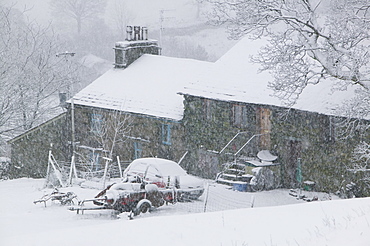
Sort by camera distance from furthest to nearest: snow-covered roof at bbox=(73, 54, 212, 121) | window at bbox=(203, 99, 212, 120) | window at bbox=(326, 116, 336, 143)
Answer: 1. snow-covered roof at bbox=(73, 54, 212, 121)
2. window at bbox=(203, 99, 212, 120)
3. window at bbox=(326, 116, 336, 143)

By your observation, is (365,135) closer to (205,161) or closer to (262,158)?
(262,158)

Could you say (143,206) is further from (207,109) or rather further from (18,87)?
(18,87)

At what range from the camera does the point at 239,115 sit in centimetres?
2591

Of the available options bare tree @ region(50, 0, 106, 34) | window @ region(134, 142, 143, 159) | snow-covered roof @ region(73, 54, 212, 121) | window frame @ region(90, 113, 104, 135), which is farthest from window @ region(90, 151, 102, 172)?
bare tree @ region(50, 0, 106, 34)

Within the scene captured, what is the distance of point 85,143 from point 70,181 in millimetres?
7233

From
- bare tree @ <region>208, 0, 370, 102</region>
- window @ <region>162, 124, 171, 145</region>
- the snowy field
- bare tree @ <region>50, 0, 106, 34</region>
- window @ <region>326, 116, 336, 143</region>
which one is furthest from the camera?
bare tree @ <region>50, 0, 106, 34</region>

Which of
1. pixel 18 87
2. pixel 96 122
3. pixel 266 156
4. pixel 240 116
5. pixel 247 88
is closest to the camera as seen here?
pixel 266 156

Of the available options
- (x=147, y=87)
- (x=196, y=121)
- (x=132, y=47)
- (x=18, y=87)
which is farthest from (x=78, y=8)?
(x=196, y=121)

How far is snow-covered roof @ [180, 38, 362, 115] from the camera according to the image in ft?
73.4

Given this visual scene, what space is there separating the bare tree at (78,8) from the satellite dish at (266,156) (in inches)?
1657

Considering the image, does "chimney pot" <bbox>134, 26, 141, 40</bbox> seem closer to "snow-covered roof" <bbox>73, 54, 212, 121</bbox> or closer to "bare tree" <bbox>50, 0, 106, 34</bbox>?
"snow-covered roof" <bbox>73, 54, 212, 121</bbox>

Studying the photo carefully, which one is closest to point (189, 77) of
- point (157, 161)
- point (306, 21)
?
point (157, 161)

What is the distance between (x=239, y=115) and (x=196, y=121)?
2.33 m

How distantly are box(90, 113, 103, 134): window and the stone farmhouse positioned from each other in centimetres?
6
